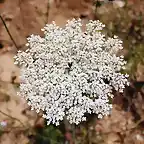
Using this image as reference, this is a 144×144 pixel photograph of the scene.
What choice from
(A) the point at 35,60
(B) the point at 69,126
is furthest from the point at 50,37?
(B) the point at 69,126

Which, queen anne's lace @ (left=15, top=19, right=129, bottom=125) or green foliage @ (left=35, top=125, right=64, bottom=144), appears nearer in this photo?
queen anne's lace @ (left=15, top=19, right=129, bottom=125)

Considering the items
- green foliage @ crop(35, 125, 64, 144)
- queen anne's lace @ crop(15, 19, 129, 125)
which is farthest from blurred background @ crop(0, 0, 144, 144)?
queen anne's lace @ crop(15, 19, 129, 125)

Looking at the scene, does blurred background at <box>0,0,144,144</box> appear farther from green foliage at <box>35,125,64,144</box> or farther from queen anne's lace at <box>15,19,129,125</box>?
queen anne's lace at <box>15,19,129,125</box>

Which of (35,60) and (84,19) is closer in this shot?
(35,60)

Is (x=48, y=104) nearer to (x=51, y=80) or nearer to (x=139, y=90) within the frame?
(x=51, y=80)

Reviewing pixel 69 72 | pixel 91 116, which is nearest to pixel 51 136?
pixel 91 116
